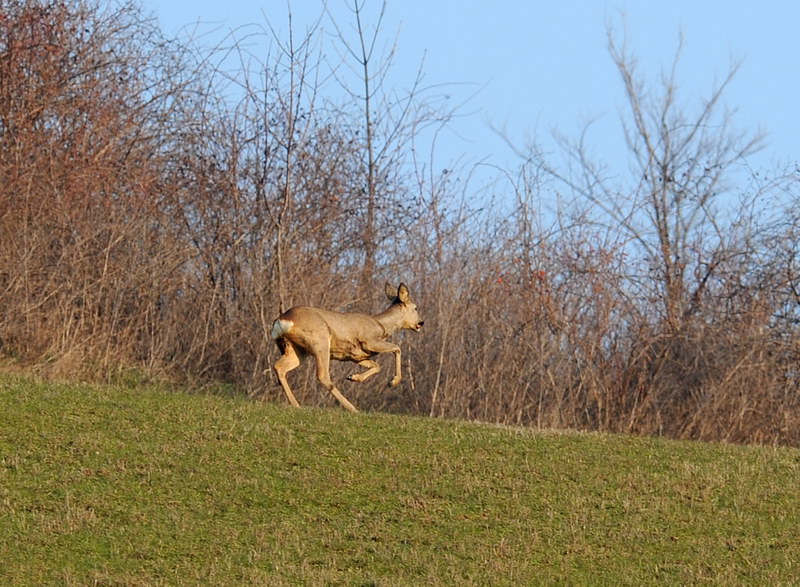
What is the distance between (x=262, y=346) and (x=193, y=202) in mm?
3627

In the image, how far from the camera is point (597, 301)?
19.2 meters

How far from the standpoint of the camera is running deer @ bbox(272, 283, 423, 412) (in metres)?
14.1

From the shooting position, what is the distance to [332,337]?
1430 cm

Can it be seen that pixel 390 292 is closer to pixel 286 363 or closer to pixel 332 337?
pixel 332 337

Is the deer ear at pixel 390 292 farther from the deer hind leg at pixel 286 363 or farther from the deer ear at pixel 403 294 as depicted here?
the deer hind leg at pixel 286 363

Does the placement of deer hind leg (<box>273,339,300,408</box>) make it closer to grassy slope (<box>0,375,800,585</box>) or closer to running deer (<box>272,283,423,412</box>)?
running deer (<box>272,283,423,412</box>)

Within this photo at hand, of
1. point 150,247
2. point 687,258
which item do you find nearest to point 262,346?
point 150,247

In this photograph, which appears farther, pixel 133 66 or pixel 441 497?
pixel 133 66

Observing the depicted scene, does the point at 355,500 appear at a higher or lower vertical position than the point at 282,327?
lower

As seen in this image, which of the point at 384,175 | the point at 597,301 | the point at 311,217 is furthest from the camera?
the point at 384,175

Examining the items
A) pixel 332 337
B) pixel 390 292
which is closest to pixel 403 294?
pixel 390 292

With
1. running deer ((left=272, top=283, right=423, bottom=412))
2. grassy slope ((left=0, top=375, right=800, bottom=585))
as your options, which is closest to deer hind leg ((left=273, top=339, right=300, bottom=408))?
running deer ((left=272, top=283, right=423, bottom=412))

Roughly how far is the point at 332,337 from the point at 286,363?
0.56 m

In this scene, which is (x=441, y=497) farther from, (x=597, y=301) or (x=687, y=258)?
(x=687, y=258)
